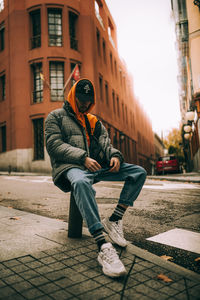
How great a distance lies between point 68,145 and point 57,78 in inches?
797

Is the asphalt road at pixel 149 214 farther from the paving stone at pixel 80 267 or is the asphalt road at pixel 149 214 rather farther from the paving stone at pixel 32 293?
the paving stone at pixel 32 293

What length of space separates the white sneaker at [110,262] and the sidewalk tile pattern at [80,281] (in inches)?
1.9

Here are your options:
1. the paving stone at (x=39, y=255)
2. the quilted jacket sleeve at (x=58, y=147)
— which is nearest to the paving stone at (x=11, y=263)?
the paving stone at (x=39, y=255)

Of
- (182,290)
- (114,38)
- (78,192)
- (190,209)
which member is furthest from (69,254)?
(114,38)

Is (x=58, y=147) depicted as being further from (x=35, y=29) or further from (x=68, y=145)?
(x=35, y=29)

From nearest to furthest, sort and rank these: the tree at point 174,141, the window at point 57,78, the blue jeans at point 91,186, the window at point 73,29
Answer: the blue jeans at point 91,186 < the window at point 57,78 < the window at point 73,29 < the tree at point 174,141

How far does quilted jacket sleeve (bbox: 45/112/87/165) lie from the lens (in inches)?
111

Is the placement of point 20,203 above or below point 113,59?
below

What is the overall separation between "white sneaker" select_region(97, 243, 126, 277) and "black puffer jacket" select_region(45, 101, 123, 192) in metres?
0.89

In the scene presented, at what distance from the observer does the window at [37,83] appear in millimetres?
22073

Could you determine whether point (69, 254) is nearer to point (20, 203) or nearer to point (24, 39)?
point (20, 203)

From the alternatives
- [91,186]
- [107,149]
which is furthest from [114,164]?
[91,186]

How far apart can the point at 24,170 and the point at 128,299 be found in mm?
20659

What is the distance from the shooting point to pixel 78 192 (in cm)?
252
